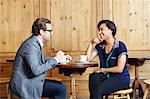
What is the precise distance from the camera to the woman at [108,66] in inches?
128

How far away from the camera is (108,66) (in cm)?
349

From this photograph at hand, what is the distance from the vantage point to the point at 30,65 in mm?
2648

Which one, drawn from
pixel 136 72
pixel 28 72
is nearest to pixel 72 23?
pixel 136 72

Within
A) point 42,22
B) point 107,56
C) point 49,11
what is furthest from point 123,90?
point 49,11

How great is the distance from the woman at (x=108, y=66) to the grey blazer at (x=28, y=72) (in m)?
0.73

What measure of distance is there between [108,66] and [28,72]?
1.08 m

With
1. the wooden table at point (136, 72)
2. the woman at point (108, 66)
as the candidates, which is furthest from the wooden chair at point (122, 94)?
the wooden table at point (136, 72)

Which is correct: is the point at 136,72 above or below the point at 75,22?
below

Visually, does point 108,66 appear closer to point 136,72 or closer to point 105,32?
point 105,32

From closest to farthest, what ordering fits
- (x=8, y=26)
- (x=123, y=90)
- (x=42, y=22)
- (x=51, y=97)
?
(x=42, y=22), (x=51, y=97), (x=123, y=90), (x=8, y=26)

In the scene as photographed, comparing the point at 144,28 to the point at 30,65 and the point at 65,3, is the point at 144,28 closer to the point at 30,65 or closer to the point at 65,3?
the point at 65,3

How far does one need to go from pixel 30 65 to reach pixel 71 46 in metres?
2.21

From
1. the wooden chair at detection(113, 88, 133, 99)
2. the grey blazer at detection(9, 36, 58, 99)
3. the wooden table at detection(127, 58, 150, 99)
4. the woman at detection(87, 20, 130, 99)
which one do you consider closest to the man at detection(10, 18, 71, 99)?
the grey blazer at detection(9, 36, 58, 99)

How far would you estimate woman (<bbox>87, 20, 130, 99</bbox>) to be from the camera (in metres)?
3.25
